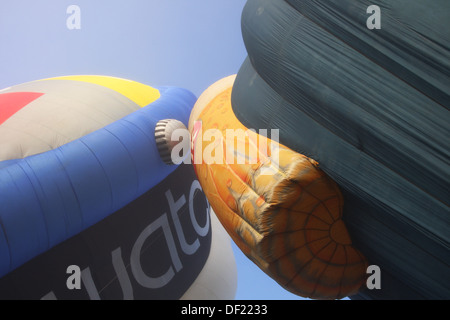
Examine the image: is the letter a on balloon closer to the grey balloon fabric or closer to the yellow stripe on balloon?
the grey balloon fabric

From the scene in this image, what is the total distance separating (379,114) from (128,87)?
4.08 m

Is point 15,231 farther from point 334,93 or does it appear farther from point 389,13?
point 389,13

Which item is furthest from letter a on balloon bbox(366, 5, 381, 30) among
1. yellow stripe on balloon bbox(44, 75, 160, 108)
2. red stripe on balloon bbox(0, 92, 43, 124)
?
red stripe on balloon bbox(0, 92, 43, 124)

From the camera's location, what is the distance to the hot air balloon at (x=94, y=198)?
13.9ft

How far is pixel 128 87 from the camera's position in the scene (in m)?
6.30

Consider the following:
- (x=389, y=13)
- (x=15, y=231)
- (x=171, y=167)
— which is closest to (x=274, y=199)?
(x=389, y=13)

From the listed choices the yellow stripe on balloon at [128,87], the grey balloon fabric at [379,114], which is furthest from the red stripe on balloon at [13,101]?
the grey balloon fabric at [379,114]

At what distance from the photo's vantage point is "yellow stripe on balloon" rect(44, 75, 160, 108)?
604 centimetres

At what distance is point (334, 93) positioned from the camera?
3.16 metres

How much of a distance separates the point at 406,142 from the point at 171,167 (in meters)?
3.45

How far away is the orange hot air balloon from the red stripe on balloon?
2441 millimetres

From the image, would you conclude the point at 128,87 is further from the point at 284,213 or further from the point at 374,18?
the point at 374,18

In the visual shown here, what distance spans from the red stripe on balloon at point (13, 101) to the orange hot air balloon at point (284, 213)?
244 centimetres

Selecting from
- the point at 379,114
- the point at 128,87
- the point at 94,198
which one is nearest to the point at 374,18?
the point at 379,114
